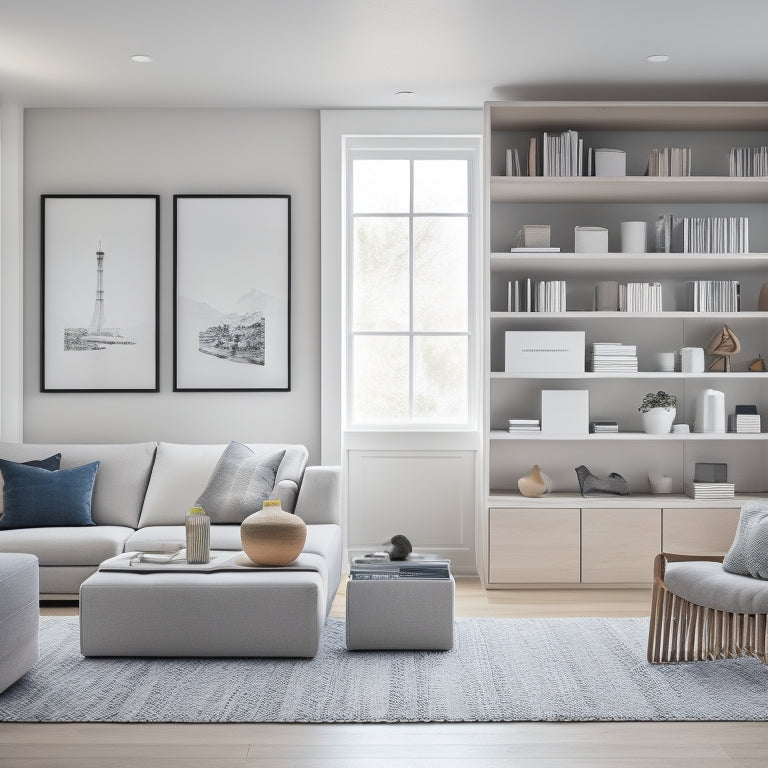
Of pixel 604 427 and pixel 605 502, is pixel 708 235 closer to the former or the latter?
pixel 604 427

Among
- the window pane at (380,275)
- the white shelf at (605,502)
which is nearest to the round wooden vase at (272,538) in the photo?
the white shelf at (605,502)

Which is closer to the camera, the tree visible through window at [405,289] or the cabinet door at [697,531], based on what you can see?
the cabinet door at [697,531]

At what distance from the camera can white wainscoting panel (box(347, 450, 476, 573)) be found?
509 cm

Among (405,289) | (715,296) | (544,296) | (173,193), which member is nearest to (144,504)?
(173,193)

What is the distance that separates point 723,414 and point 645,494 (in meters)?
0.64

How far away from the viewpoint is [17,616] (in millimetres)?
3074

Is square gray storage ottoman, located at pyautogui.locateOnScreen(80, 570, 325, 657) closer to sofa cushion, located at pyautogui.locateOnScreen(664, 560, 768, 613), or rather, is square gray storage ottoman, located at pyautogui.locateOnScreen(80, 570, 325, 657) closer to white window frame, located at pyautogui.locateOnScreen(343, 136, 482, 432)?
sofa cushion, located at pyautogui.locateOnScreen(664, 560, 768, 613)

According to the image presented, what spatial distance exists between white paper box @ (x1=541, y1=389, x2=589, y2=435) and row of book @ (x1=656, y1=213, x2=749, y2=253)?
975 mm

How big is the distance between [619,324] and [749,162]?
3.74 feet

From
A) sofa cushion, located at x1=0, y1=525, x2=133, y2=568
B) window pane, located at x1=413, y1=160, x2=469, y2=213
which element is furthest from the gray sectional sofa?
window pane, located at x1=413, y1=160, x2=469, y2=213

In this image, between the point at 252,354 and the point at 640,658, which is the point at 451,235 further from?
the point at 640,658

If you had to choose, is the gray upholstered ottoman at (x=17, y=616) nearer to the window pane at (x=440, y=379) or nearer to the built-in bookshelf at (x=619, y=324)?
the built-in bookshelf at (x=619, y=324)

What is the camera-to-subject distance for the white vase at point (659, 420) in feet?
15.4

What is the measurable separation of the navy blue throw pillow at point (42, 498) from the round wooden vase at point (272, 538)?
1286 millimetres
